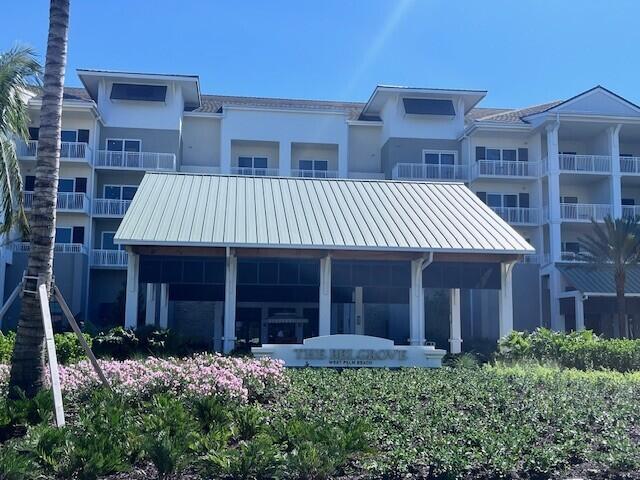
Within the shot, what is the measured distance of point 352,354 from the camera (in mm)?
18797

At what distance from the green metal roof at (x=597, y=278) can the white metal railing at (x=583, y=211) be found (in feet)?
11.6

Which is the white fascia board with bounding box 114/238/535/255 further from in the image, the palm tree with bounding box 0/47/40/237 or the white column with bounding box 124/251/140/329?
the palm tree with bounding box 0/47/40/237

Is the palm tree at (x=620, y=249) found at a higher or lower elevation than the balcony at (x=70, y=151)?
lower

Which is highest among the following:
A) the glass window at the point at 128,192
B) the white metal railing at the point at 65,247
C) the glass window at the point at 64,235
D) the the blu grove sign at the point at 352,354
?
the glass window at the point at 128,192

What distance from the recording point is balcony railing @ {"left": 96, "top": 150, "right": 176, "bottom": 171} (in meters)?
38.6

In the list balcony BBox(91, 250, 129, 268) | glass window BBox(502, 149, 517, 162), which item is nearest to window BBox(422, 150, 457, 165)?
glass window BBox(502, 149, 517, 162)

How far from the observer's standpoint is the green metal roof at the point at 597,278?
109 ft

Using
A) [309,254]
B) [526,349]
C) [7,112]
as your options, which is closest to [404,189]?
[309,254]

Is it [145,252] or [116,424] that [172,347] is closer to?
[145,252]

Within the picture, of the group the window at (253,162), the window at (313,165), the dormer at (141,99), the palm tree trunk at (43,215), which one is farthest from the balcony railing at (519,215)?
the palm tree trunk at (43,215)

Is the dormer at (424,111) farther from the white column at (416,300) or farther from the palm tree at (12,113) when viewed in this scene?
the palm tree at (12,113)

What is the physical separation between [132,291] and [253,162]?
2160 cm

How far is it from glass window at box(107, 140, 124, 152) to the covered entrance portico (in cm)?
1534

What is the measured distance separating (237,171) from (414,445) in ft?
111
